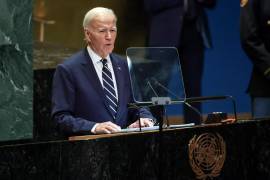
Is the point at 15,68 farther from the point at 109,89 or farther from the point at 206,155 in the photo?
the point at 206,155

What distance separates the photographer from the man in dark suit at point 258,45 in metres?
5.77

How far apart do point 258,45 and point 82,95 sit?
146 centimetres

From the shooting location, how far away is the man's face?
519 cm

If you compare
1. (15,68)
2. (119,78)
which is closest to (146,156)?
(119,78)

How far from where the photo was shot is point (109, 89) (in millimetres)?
5188

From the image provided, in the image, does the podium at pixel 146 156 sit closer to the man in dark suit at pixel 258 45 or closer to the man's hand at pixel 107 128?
the man's hand at pixel 107 128

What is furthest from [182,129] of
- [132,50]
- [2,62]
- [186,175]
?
[2,62]

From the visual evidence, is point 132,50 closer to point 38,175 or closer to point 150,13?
point 38,175

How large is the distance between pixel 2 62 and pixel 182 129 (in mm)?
1321

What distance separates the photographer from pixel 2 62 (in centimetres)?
512

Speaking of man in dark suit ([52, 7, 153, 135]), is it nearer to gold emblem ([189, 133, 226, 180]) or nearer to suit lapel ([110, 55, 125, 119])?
suit lapel ([110, 55, 125, 119])

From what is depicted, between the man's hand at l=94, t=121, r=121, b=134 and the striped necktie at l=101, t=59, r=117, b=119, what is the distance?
0.47 m

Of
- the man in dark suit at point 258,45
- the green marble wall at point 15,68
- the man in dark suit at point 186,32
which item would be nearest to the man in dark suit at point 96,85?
the green marble wall at point 15,68

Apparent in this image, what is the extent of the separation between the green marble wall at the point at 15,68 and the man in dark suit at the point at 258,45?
1612mm
